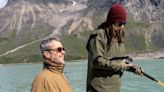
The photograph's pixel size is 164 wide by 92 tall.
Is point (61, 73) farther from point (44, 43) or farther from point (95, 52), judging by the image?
point (95, 52)

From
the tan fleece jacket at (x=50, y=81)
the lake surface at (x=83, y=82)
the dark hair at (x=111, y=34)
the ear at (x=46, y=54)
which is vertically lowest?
the lake surface at (x=83, y=82)

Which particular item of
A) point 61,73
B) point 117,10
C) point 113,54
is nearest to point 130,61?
point 113,54

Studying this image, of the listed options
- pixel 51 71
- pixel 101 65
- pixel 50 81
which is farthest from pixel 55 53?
pixel 101 65

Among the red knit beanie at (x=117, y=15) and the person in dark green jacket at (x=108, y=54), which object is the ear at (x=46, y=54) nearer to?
the person in dark green jacket at (x=108, y=54)

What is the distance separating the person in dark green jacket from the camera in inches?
251

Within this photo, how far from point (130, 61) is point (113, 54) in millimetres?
270

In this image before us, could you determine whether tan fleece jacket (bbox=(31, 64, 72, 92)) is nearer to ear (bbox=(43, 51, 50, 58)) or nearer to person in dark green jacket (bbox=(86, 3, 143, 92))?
ear (bbox=(43, 51, 50, 58))

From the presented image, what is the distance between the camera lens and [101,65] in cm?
634

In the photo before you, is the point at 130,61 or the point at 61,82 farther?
the point at 130,61

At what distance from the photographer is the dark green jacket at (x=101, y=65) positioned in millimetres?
6383

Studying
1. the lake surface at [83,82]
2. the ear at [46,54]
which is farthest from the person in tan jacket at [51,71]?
the lake surface at [83,82]

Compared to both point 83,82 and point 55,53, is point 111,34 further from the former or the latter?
point 83,82

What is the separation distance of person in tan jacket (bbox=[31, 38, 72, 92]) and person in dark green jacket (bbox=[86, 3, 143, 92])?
1.19 metres

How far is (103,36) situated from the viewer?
644 centimetres
